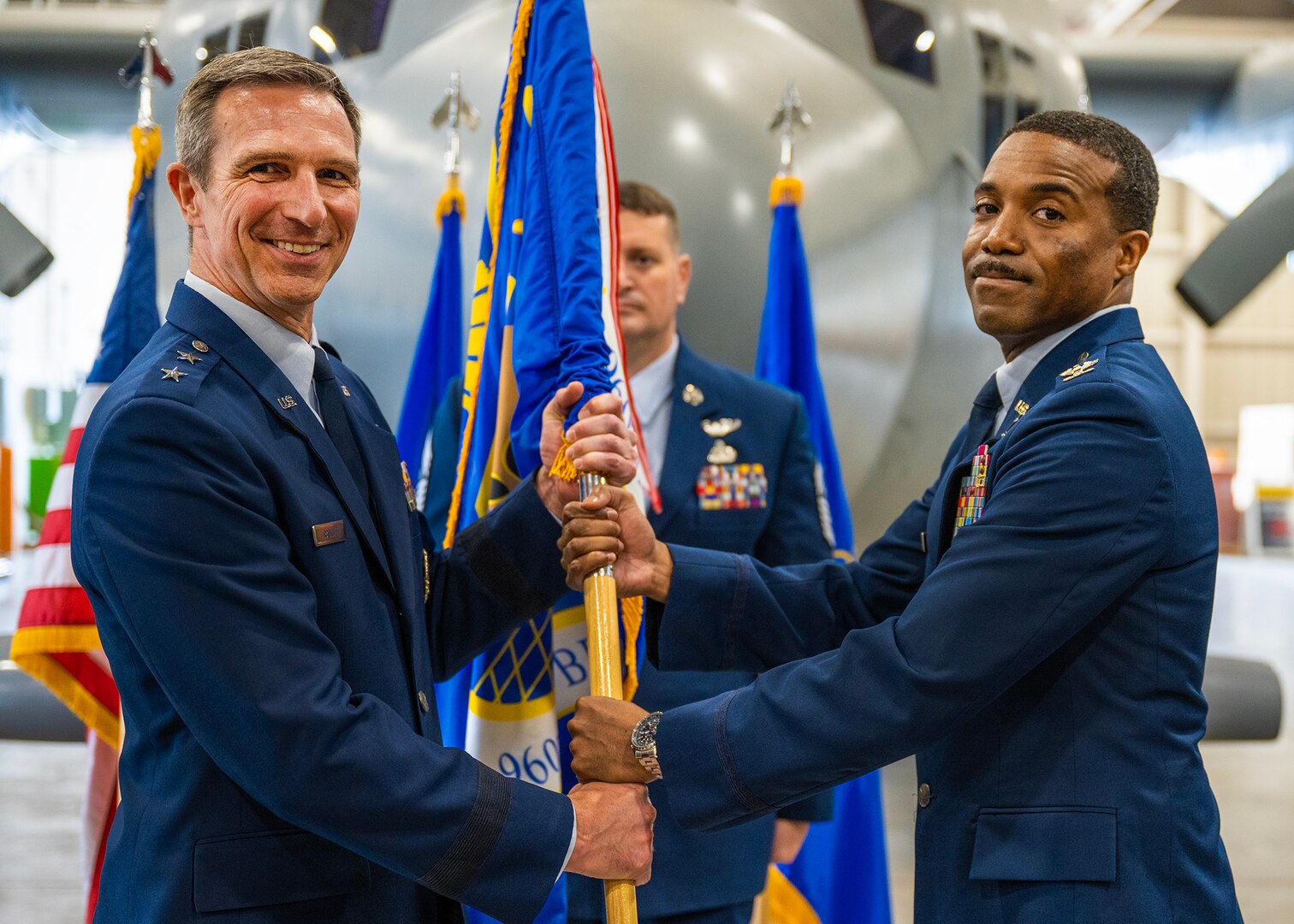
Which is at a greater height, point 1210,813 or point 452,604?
point 452,604

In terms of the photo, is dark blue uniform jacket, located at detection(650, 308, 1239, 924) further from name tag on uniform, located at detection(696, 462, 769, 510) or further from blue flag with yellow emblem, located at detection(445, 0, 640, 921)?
name tag on uniform, located at detection(696, 462, 769, 510)

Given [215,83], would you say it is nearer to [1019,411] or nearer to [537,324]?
[537,324]

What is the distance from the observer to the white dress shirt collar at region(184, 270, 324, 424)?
5.38ft

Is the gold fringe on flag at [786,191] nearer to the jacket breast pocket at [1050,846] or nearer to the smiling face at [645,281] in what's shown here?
the smiling face at [645,281]

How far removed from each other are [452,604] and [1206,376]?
24.0m

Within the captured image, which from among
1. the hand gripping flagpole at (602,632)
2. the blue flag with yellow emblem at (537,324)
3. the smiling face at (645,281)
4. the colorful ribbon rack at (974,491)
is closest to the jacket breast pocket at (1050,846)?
the colorful ribbon rack at (974,491)

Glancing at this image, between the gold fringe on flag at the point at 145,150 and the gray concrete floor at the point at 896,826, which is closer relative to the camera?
the gold fringe on flag at the point at 145,150

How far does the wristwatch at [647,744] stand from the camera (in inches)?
73.0

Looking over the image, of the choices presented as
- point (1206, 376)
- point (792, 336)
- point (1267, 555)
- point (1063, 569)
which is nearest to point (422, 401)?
point (792, 336)

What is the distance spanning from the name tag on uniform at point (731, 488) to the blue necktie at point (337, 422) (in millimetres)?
1083

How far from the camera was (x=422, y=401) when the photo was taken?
10.4 feet

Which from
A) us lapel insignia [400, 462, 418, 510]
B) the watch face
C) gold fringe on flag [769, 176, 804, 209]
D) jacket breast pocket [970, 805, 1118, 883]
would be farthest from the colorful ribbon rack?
gold fringe on flag [769, 176, 804, 209]

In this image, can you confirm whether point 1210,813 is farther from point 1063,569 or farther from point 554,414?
point 554,414

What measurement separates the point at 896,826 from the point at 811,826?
1.38m
